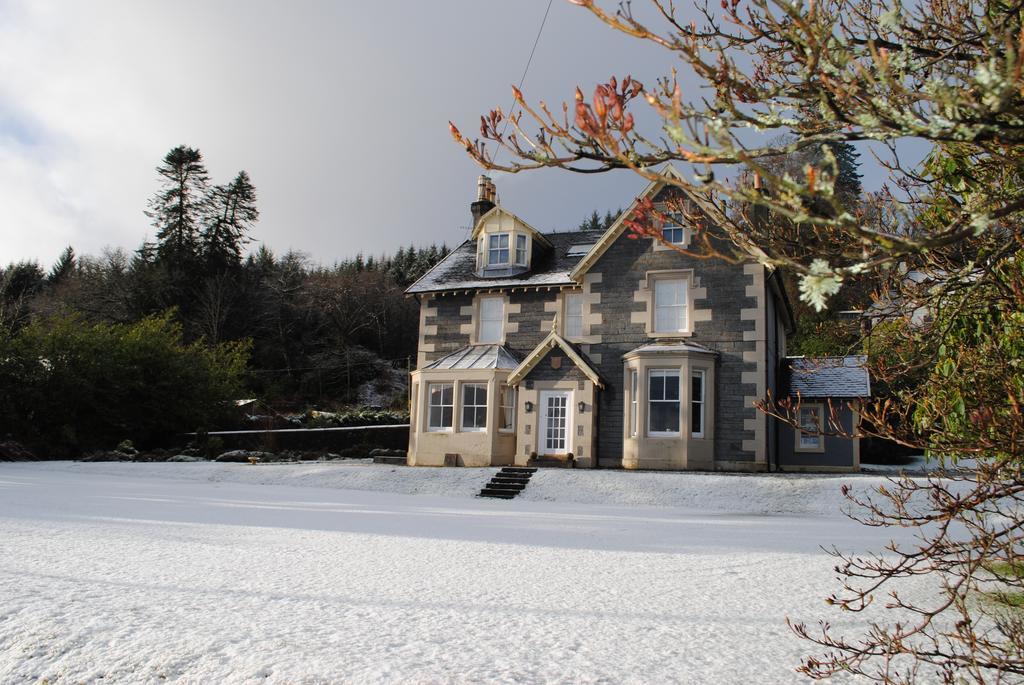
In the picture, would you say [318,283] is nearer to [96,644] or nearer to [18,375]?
[18,375]

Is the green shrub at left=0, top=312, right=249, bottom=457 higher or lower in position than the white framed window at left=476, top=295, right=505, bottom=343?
lower

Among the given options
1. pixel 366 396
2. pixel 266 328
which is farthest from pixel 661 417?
pixel 266 328

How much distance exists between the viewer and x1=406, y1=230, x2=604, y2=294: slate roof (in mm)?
22375

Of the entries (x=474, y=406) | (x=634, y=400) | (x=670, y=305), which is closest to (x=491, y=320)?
(x=474, y=406)

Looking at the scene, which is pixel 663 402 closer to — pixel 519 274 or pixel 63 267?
pixel 519 274

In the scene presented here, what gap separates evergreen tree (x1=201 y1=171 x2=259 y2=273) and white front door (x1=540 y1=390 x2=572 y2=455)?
38.3 meters

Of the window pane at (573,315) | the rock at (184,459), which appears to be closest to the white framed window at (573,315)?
the window pane at (573,315)

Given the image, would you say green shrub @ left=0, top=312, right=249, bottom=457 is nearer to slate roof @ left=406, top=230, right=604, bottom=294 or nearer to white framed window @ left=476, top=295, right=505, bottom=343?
slate roof @ left=406, top=230, right=604, bottom=294

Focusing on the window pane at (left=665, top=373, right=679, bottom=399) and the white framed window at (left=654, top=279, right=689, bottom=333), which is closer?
the window pane at (left=665, top=373, right=679, bottom=399)

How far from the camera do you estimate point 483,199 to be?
26703 millimetres

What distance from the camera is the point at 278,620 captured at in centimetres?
506

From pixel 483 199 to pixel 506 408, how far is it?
9.09 meters

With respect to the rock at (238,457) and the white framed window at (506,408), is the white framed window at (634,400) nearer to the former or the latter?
the white framed window at (506,408)

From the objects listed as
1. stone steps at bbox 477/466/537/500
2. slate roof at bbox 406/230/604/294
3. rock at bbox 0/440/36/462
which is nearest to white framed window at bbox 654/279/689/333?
slate roof at bbox 406/230/604/294
